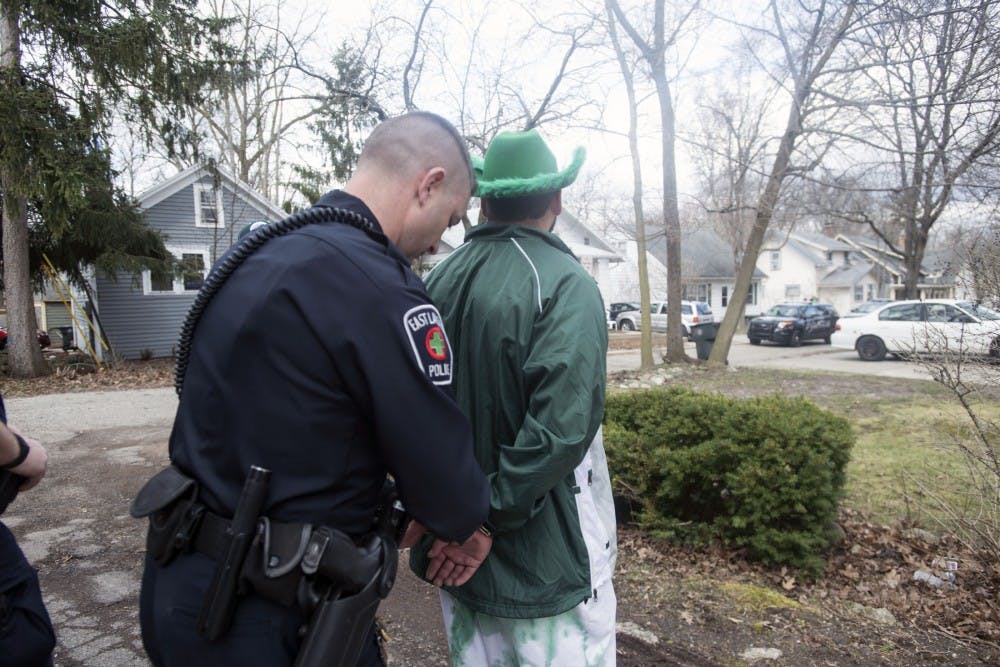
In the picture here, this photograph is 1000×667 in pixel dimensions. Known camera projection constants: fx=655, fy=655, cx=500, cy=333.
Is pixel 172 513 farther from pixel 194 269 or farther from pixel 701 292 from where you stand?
pixel 701 292

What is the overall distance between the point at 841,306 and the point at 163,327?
158 feet

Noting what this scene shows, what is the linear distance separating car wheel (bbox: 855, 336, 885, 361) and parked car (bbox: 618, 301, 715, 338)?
7774mm

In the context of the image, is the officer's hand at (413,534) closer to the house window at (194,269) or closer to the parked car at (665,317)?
the house window at (194,269)

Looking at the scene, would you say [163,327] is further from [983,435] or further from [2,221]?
[983,435]

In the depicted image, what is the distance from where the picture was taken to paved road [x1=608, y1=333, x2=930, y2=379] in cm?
1639

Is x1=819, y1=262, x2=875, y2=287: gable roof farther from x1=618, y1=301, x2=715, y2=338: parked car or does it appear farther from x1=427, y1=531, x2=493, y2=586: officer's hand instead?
x1=427, y1=531, x2=493, y2=586: officer's hand

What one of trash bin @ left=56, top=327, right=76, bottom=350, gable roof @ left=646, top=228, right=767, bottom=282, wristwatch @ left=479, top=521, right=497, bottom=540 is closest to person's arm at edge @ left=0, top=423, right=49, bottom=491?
wristwatch @ left=479, top=521, right=497, bottom=540

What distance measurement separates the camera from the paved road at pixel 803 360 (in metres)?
16.4

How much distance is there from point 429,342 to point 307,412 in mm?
277

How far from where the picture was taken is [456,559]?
5.78 feet

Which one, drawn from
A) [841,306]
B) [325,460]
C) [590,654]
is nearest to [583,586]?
[590,654]

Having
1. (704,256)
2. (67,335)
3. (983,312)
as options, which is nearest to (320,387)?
(983,312)

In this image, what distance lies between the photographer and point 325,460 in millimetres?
1281

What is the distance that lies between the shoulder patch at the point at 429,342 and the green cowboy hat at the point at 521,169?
28.6 inches
